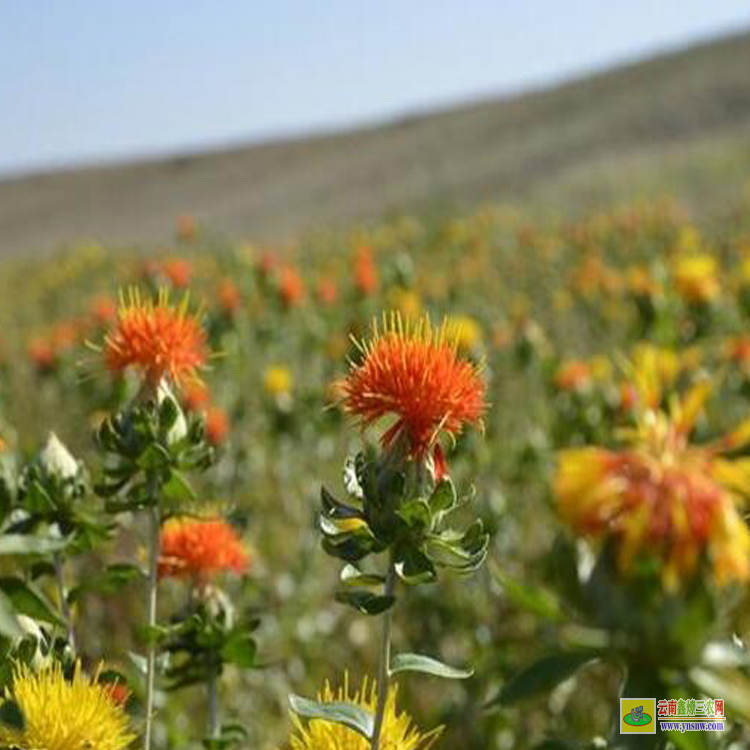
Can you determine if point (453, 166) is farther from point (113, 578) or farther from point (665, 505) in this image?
point (665, 505)

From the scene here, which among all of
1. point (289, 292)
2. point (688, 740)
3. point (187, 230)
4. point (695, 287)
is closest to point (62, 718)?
point (688, 740)

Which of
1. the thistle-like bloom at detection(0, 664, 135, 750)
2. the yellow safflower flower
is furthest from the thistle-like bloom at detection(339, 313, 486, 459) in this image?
the yellow safflower flower

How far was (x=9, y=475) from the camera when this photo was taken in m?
1.84

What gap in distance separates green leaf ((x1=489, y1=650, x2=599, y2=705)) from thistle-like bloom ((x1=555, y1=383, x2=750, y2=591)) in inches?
4.2

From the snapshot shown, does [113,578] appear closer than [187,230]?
Yes

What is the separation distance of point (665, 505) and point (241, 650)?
36.1 inches

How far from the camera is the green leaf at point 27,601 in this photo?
168cm

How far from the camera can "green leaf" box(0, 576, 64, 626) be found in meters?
1.68

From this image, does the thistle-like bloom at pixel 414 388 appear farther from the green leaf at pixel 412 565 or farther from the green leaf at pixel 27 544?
the green leaf at pixel 27 544

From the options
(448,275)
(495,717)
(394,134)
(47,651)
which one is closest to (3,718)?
(47,651)

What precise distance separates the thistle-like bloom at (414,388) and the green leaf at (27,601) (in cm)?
45

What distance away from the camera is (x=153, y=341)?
1.78 m

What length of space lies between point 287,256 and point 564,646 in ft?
36.8

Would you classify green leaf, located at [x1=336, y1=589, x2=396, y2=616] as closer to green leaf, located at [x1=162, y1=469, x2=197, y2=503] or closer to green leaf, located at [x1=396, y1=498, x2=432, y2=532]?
green leaf, located at [x1=396, y1=498, x2=432, y2=532]
